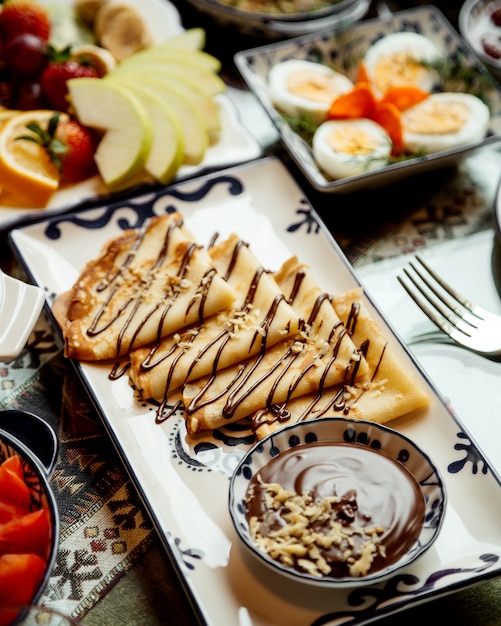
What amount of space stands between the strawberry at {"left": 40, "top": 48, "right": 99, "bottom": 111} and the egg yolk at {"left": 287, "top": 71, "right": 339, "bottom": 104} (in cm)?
85

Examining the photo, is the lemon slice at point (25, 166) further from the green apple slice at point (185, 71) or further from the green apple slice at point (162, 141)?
the green apple slice at point (185, 71)

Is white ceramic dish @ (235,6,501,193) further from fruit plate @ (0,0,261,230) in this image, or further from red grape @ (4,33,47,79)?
red grape @ (4,33,47,79)

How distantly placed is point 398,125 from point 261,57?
28.9 inches

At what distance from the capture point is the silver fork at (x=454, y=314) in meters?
2.41

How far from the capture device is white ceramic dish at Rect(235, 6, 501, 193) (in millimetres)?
2781

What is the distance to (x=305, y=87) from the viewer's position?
3146 mm

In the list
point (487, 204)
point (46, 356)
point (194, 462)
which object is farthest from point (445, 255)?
point (46, 356)

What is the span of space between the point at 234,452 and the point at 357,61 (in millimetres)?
2083

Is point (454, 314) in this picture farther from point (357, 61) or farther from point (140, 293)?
point (357, 61)

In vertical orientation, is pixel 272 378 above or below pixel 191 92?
below

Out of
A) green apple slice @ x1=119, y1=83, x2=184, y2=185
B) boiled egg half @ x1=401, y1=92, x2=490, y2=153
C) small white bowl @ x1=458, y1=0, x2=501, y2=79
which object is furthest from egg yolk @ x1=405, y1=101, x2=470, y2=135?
green apple slice @ x1=119, y1=83, x2=184, y2=185

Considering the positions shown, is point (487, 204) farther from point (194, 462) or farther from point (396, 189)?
point (194, 462)

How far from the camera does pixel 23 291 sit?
2182 mm

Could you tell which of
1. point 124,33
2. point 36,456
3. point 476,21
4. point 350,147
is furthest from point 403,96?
point 36,456
